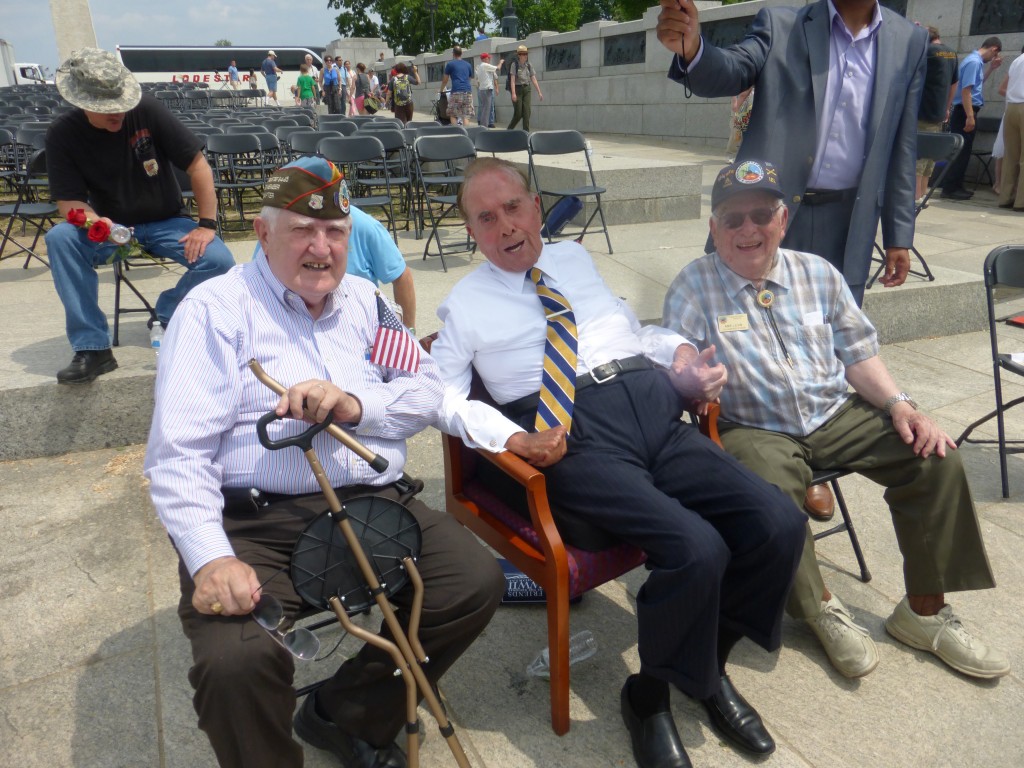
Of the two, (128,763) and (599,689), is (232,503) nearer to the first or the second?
(128,763)

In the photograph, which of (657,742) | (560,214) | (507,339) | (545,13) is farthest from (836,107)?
(545,13)

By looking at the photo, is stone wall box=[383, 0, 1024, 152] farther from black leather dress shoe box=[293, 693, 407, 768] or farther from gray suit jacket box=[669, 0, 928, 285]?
black leather dress shoe box=[293, 693, 407, 768]

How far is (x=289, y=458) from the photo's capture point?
2.05 m

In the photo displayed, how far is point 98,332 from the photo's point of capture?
3.88 m

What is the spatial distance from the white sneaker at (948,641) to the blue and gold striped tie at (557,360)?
132cm

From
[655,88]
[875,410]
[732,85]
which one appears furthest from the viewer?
[655,88]

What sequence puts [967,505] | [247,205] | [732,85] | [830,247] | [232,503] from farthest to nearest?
[247,205], [830,247], [732,85], [967,505], [232,503]

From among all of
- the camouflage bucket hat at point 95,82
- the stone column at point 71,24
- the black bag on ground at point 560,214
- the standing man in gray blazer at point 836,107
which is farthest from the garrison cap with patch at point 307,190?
the stone column at point 71,24

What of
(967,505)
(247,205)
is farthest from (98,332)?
(247,205)

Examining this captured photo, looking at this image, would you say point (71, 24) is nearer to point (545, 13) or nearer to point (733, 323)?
point (733, 323)

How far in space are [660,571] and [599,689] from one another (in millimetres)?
586

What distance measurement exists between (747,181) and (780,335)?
52cm

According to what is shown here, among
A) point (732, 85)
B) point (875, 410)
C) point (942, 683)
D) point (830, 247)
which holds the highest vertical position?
point (732, 85)

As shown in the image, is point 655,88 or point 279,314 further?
point 655,88
